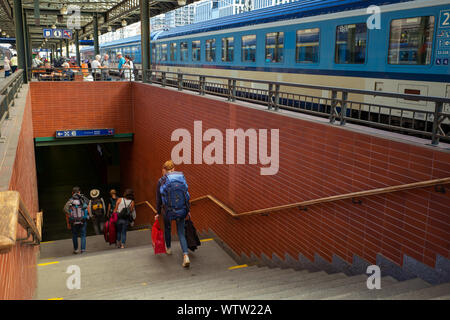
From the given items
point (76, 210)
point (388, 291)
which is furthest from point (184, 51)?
point (388, 291)

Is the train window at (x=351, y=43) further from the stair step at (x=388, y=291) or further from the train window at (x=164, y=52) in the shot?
the train window at (x=164, y=52)

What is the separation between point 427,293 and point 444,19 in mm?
5289

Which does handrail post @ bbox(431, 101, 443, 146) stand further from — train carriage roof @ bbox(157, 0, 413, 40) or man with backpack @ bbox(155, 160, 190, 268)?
train carriage roof @ bbox(157, 0, 413, 40)

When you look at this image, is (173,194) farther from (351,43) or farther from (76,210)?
(351,43)

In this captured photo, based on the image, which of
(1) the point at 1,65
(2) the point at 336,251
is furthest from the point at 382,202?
(1) the point at 1,65

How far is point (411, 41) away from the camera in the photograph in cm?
798

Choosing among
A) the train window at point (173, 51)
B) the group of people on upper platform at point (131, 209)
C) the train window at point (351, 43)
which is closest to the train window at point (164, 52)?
the train window at point (173, 51)

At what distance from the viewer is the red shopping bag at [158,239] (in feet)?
24.3

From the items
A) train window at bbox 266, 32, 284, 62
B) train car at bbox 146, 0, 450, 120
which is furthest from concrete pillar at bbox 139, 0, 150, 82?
train window at bbox 266, 32, 284, 62

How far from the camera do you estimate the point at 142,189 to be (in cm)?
1664

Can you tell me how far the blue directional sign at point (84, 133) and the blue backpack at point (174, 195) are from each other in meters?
10.2

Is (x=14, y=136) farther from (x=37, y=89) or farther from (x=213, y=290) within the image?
(x=37, y=89)

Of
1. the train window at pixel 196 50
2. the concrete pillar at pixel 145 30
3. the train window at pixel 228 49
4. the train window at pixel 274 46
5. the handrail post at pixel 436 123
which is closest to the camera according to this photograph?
the handrail post at pixel 436 123

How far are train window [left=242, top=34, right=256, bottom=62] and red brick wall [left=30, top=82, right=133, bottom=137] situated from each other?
16.2ft
